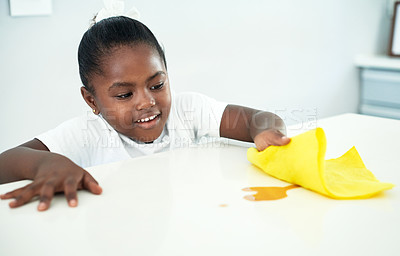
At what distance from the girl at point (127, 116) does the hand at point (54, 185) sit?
3.9 inches

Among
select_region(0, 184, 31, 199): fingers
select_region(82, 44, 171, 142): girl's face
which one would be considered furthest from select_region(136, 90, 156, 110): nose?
select_region(0, 184, 31, 199): fingers

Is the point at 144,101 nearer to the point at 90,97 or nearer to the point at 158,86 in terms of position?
the point at 158,86

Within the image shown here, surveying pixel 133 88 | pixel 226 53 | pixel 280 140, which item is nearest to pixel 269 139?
pixel 280 140

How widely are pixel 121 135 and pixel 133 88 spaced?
6.1 inches

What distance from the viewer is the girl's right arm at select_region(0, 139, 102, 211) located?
2.03ft

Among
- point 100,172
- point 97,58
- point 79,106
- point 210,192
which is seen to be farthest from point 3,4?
point 210,192

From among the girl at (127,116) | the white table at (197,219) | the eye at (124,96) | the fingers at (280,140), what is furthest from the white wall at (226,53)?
the fingers at (280,140)

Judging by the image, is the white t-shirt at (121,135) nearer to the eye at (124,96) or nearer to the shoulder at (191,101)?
the shoulder at (191,101)

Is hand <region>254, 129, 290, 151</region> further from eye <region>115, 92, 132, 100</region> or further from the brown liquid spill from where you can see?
eye <region>115, 92, 132, 100</region>

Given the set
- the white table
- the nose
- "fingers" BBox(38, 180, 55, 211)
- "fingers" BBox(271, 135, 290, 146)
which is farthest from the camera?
the nose

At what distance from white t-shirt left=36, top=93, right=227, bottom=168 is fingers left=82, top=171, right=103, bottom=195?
0.28 meters

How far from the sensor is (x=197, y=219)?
1.83 feet

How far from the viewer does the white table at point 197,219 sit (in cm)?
49

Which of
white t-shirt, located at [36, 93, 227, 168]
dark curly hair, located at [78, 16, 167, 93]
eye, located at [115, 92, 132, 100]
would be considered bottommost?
white t-shirt, located at [36, 93, 227, 168]
